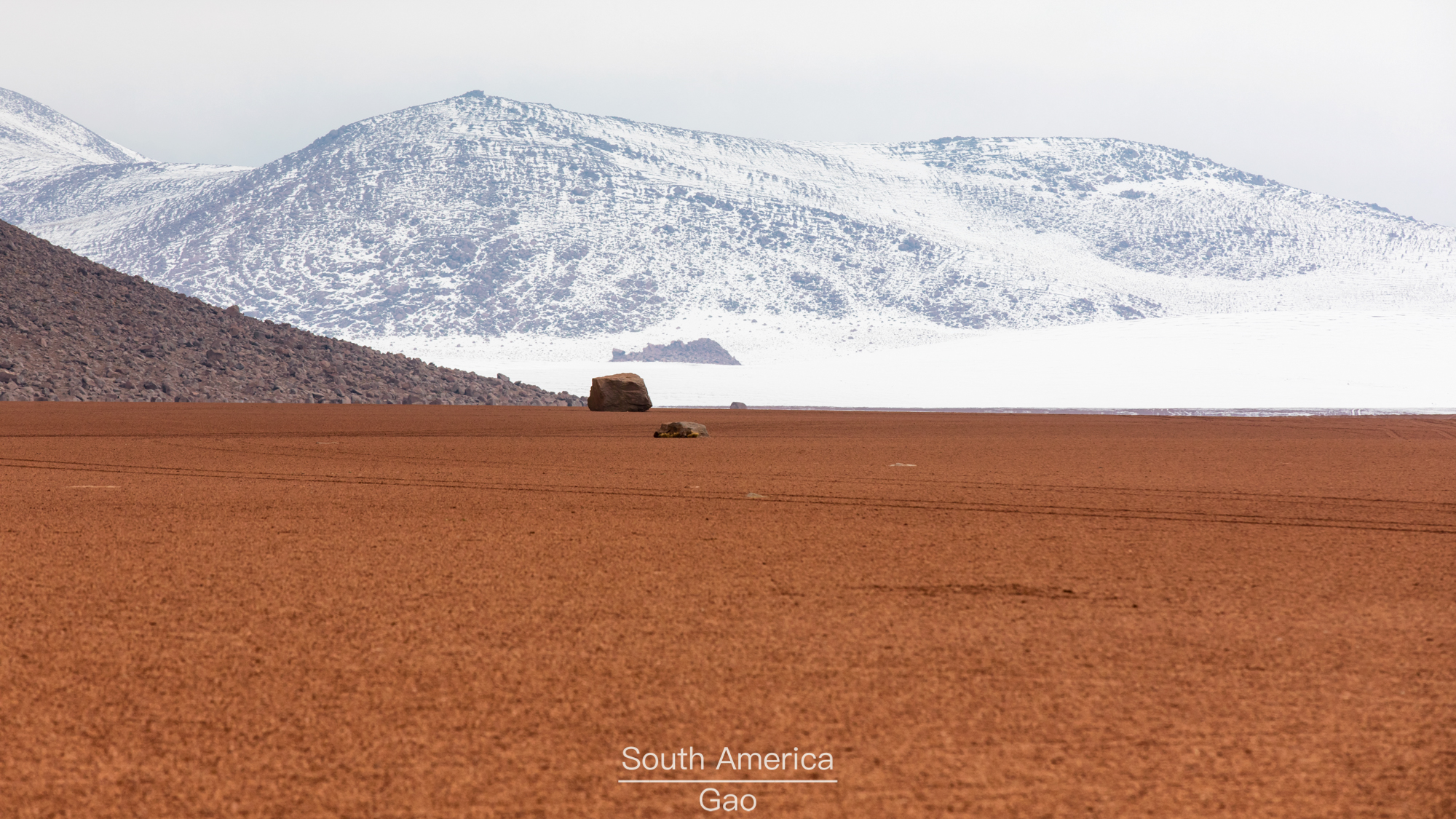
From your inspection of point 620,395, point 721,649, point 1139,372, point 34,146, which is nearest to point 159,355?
point 620,395

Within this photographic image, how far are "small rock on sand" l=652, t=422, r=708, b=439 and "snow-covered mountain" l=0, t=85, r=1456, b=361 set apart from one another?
93946 millimetres

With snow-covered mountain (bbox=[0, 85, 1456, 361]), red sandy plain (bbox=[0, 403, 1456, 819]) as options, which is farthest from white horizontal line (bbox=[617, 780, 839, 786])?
snow-covered mountain (bbox=[0, 85, 1456, 361])

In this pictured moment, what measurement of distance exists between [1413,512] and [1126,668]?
294 inches

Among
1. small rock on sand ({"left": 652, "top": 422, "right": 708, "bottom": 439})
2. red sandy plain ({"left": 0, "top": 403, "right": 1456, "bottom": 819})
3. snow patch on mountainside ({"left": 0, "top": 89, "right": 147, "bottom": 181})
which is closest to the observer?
red sandy plain ({"left": 0, "top": 403, "right": 1456, "bottom": 819})

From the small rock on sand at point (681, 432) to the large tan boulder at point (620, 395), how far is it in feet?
44.4

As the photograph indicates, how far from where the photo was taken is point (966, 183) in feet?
591

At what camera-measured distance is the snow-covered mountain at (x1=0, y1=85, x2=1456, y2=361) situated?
433 ft

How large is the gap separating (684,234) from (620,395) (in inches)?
4496

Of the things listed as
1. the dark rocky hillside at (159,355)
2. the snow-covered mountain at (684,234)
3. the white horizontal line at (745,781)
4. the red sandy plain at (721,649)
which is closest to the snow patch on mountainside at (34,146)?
the snow-covered mountain at (684,234)

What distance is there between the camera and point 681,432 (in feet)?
77.0

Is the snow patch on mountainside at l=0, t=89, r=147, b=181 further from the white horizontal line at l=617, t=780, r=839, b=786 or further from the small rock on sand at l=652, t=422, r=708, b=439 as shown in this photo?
the white horizontal line at l=617, t=780, r=839, b=786

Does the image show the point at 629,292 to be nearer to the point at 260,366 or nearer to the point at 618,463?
the point at 260,366

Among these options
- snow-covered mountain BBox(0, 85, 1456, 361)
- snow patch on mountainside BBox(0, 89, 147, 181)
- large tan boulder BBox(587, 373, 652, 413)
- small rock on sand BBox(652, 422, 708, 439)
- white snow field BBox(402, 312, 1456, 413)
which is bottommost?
small rock on sand BBox(652, 422, 708, 439)

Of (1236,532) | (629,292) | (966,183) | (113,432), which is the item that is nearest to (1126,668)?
(1236,532)
